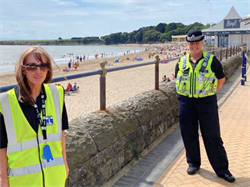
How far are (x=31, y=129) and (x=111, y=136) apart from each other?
1999 mm

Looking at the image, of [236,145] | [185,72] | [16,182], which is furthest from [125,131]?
[16,182]

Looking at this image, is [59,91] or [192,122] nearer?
[59,91]

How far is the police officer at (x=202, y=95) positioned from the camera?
3.66 m

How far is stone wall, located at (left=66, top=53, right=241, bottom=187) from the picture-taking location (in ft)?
10.0

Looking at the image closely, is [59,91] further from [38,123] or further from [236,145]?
[236,145]

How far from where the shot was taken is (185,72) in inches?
148

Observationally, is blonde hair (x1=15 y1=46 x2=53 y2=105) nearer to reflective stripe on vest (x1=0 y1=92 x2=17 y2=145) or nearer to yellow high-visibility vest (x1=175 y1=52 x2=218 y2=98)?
reflective stripe on vest (x1=0 y1=92 x2=17 y2=145)

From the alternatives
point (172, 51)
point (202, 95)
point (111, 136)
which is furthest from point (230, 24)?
point (111, 136)

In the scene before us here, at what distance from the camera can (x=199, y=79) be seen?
3.66 meters

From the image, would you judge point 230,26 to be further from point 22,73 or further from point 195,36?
point 22,73

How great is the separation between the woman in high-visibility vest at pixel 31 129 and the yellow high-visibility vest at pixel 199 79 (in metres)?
2.20

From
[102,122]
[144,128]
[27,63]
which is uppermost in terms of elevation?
[27,63]

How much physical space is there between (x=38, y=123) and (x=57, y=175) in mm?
355

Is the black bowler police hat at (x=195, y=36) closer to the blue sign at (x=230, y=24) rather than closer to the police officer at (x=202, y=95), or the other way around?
the police officer at (x=202, y=95)
